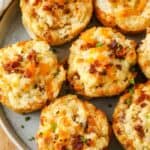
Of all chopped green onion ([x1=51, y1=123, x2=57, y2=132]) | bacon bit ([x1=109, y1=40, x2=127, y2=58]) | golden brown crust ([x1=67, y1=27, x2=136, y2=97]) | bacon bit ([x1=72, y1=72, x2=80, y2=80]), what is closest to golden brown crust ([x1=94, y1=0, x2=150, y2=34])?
golden brown crust ([x1=67, y1=27, x2=136, y2=97])

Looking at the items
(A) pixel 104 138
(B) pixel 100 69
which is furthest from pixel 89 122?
(B) pixel 100 69

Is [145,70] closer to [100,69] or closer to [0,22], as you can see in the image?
[100,69]

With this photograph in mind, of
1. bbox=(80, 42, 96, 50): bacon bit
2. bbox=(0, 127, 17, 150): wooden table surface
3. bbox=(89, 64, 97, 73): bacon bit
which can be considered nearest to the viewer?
bbox=(89, 64, 97, 73): bacon bit

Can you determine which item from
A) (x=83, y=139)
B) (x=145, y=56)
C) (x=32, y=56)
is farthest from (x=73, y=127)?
(x=145, y=56)

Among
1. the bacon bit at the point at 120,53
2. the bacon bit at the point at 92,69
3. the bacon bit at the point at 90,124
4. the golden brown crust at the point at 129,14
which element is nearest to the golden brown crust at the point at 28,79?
the bacon bit at the point at 92,69

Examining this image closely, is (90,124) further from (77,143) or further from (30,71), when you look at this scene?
(30,71)

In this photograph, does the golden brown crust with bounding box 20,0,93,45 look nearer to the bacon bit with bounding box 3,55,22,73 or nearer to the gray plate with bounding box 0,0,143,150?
the gray plate with bounding box 0,0,143,150

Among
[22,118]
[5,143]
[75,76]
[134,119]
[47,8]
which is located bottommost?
[5,143]

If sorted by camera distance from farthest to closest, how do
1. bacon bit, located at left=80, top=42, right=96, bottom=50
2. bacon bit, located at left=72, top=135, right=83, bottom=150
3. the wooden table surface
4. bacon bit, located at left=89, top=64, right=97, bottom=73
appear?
the wooden table surface, bacon bit, located at left=80, top=42, right=96, bottom=50, bacon bit, located at left=89, top=64, right=97, bottom=73, bacon bit, located at left=72, top=135, right=83, bottom=150
